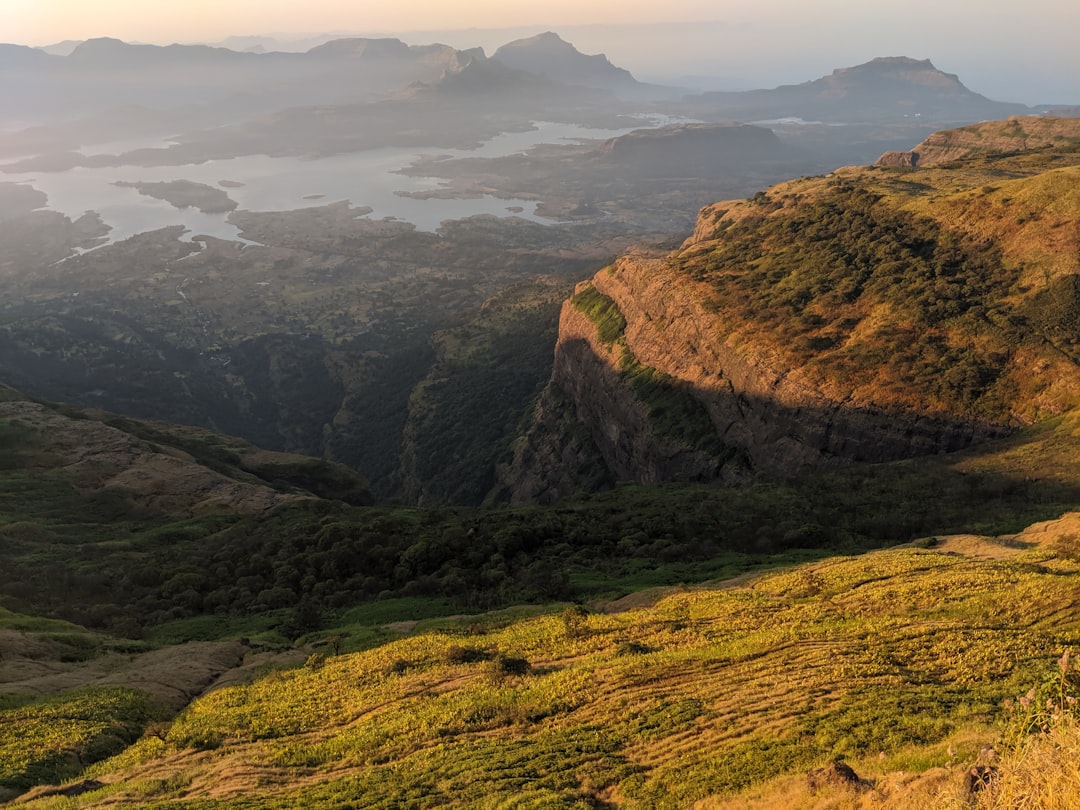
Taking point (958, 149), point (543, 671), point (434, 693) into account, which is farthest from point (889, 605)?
point (958, 149)

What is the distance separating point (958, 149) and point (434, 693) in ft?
622

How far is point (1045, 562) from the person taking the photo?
99.5 feet

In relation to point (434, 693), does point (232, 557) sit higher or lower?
lower

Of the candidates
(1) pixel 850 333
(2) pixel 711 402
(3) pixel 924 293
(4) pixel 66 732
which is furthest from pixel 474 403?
(4) pixel 66 732

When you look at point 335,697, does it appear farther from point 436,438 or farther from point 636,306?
point 436,438

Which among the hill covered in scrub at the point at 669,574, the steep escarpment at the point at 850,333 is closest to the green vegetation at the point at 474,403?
the hill covered in scrub at the point at 669,574

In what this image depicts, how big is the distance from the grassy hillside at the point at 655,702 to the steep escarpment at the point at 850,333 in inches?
1228

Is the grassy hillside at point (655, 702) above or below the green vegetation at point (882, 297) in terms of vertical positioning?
below

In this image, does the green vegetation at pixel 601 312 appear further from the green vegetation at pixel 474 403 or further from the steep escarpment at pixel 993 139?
the steep escarpment at pixel 993 139

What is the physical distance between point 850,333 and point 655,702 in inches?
2297

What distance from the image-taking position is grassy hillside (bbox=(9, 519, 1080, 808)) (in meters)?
17.8

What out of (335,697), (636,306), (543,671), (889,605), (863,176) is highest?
(863,176)

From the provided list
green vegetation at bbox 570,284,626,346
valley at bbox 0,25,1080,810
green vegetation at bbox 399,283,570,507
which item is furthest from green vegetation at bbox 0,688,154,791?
green vegetation at bbox 399,283,570,507

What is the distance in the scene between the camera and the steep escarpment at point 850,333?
6056 cm
